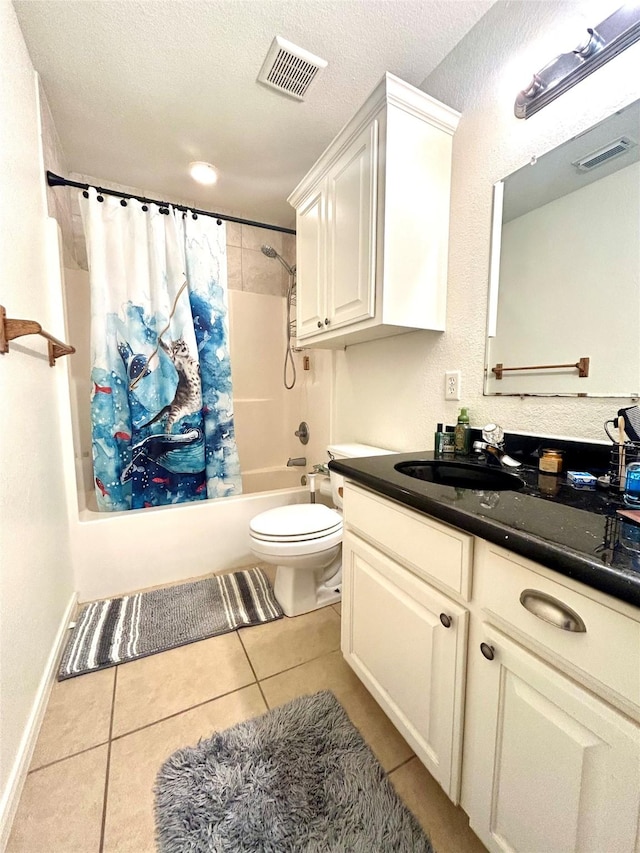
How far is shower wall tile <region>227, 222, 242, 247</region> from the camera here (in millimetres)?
2533

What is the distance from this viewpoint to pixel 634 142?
87 centimetres

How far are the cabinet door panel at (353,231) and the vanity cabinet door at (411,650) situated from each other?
92 centimetres

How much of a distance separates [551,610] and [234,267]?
2735 mm

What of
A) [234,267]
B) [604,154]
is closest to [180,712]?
[604,154]

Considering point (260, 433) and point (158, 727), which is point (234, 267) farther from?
point (158, 727)

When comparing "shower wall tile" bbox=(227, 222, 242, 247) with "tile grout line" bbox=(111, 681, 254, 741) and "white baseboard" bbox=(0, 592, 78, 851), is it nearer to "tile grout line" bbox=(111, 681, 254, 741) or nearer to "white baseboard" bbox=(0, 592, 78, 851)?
"white baseboard" bbox=(0, 592, 78, 851)

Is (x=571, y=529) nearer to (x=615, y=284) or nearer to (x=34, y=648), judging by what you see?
(x=615, y=284)

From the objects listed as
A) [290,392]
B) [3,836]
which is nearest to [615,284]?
[3,836]

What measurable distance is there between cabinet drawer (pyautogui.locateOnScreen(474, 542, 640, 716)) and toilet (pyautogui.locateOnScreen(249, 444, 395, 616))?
88cm

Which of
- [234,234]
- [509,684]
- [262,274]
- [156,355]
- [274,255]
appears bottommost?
[509,684]

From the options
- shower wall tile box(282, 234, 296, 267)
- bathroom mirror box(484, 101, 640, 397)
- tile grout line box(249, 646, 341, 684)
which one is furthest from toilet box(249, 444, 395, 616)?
shower wall tile box(282, 234, 296, 267)

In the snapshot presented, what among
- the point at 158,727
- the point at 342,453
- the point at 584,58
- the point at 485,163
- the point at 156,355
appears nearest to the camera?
the point at 584,58

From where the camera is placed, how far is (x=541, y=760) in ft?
1.87

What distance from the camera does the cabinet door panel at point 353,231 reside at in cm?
127
